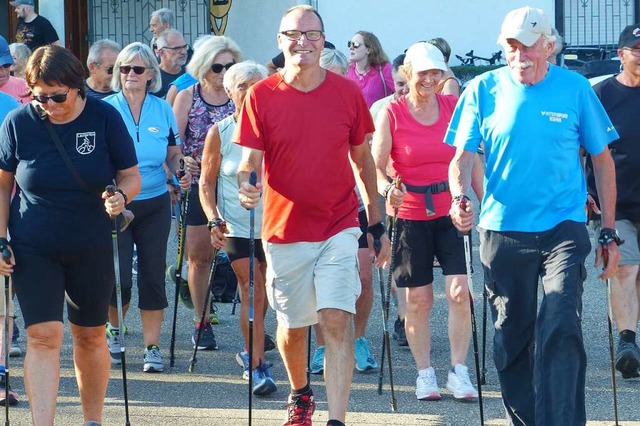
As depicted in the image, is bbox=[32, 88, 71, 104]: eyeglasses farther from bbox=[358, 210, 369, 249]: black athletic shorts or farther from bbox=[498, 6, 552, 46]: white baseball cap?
bbox=[358, 210, 369, 249]: black athletic shorts

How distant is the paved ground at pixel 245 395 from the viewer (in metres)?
7.10

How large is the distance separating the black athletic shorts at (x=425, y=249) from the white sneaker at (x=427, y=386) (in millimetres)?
545

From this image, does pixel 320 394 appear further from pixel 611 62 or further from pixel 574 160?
pixel 611 62

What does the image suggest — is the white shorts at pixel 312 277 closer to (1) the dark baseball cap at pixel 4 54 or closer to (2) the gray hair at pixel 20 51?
(1) the dark baseball cap at pixel 4 54

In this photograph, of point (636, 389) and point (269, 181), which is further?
point (636, 389)

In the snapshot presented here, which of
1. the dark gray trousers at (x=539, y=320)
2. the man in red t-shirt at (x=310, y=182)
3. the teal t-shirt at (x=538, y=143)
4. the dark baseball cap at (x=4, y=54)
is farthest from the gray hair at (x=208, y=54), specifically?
the dark gray trousers at (x=539, y=320)

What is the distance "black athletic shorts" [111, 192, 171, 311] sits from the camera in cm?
828

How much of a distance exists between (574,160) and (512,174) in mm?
299

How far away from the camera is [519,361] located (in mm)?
6215

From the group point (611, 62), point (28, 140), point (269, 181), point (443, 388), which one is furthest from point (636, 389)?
point (611, 62)

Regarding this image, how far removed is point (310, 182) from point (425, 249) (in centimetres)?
148

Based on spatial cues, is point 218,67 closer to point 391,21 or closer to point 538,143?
point 538,143

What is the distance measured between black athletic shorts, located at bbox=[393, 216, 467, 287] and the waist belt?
3.4 inches

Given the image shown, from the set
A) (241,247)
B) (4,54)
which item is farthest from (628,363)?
(4,54)
